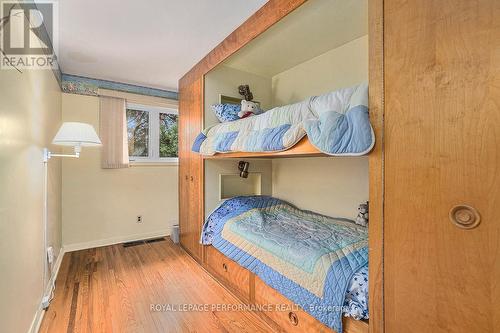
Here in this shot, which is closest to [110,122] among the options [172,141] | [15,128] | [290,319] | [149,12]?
[172,141]

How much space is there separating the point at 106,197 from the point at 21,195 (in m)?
1.99

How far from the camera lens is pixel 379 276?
3.19 feet

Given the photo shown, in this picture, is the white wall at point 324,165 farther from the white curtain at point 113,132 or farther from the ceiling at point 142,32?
the white curtain at point 113,132

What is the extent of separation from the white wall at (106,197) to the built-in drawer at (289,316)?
2322 mm

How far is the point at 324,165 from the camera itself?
95.4 inches

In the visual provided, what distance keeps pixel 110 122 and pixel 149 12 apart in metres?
1.86

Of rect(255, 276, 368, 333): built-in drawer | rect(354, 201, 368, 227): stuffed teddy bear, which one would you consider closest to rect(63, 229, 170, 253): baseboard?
rect(255, 276, 368, 333): built-in drawer

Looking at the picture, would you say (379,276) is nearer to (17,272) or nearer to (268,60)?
(17,272)

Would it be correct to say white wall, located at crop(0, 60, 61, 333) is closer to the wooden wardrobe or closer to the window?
the window

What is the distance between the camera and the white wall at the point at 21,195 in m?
1.06

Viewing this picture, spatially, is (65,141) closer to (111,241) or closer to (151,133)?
(151,133)

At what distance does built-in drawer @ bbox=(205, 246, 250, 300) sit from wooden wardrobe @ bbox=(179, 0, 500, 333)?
1064mm

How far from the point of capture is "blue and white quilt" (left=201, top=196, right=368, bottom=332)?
118cm

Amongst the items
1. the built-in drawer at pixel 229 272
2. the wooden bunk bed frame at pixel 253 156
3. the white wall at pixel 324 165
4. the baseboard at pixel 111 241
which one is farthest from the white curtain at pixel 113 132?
the white wall at pixel 324 165
